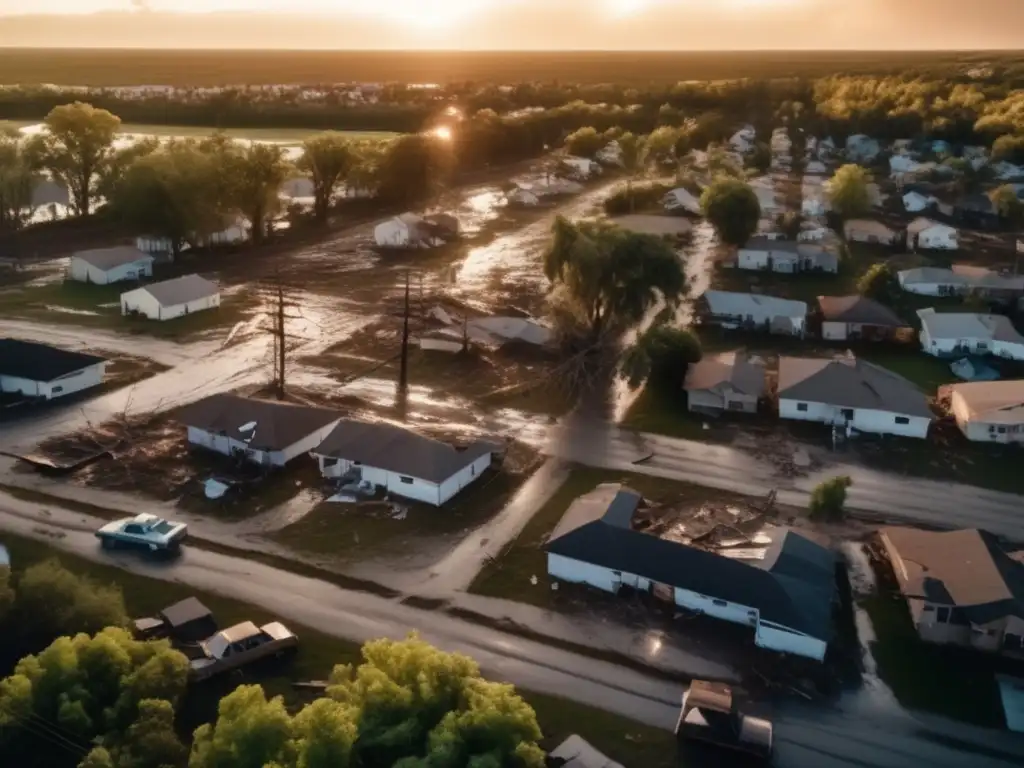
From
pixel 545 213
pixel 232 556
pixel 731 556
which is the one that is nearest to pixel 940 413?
pixel 731 556

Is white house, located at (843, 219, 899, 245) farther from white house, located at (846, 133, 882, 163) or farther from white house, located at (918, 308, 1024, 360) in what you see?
white house, located at (846, 133, 882, 163)

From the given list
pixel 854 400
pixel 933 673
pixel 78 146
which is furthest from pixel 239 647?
pixel 78 146

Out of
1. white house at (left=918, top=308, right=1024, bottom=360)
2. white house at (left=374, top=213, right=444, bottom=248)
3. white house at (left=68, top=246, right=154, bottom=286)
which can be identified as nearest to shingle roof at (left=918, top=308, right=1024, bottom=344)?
white house at (left=918, top=308, right=1024, bottom=360)

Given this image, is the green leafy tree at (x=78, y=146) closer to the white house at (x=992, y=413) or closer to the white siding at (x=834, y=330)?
the white siding at (x=834, y=330)

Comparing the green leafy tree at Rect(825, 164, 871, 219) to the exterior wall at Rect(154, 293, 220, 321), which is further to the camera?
the green leafy tree at Rect(825, 164, 871, 219)

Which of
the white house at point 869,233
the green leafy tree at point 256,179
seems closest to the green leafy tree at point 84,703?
the green leafy tree at point 256,179
